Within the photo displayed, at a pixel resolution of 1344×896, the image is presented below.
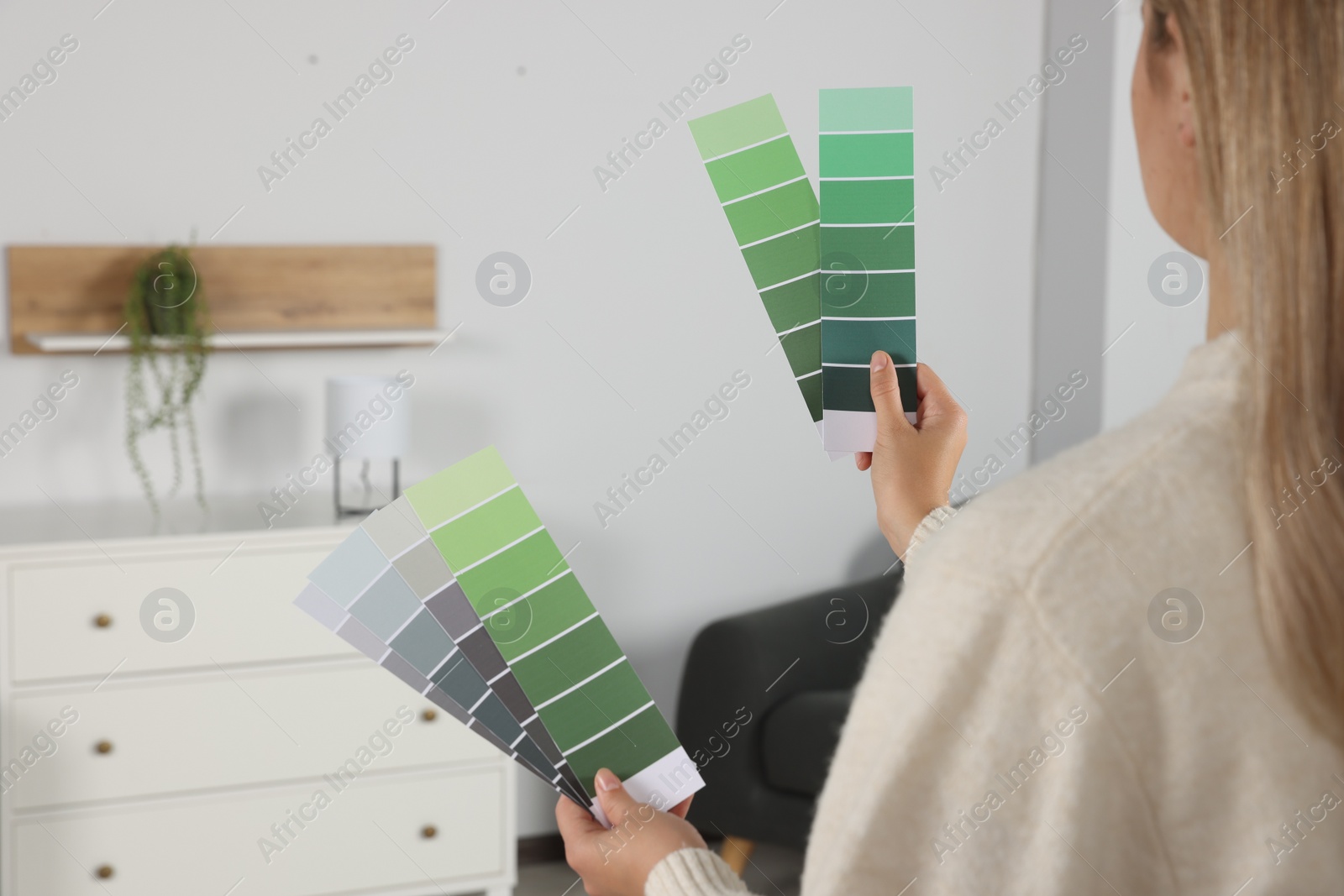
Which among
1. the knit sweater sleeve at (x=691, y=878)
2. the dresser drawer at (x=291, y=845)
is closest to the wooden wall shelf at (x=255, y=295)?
the dresser drawer at (x=291, y=845)

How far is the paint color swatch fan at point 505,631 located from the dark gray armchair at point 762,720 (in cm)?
209

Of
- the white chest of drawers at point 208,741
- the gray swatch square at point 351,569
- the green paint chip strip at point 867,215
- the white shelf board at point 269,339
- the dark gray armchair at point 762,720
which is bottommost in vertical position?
the dark gray armchair at point 762,720

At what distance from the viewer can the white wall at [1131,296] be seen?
3.83 m

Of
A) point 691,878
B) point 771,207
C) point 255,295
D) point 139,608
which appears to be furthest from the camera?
point 255,295

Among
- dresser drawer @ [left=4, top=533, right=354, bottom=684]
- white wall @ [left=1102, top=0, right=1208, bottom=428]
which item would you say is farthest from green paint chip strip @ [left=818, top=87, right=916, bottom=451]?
white wall @ [left=1102, top=0, right=1208, bottom=428]

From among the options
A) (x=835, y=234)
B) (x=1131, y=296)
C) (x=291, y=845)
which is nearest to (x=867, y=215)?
(x=835, y=234)

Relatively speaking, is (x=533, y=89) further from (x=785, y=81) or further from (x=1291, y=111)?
(x=1291, y=111)

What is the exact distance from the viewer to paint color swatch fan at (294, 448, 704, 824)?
1.07 meters

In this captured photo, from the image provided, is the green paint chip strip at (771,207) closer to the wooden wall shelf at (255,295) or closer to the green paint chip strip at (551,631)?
the green paint chip strip at (551,631)

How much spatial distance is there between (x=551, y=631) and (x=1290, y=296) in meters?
0.68

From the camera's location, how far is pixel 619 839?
0.98 meters

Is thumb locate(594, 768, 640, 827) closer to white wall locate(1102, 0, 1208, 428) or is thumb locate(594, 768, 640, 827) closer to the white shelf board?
the white shelf board

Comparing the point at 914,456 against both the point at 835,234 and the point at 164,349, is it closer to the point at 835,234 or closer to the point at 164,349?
the point at 835,234

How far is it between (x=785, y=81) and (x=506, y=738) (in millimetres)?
3043
